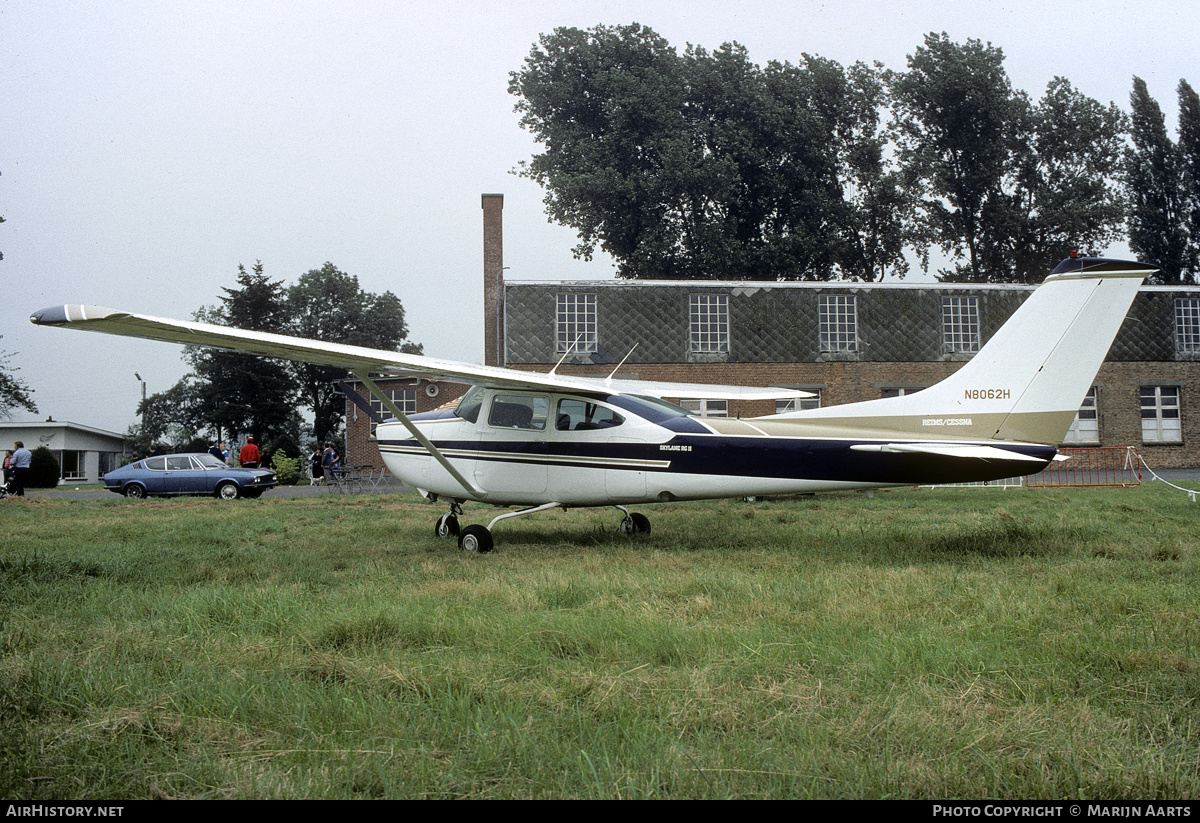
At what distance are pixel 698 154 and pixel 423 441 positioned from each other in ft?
112

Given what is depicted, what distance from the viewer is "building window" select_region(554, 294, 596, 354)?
27.7 metres

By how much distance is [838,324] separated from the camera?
28891 mm

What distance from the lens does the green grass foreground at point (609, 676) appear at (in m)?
2.54

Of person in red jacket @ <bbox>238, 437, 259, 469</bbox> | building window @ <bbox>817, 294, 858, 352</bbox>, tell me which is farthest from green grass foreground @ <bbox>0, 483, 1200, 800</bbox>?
building window @ <bbox>817, 294, 858, 352</bbox>

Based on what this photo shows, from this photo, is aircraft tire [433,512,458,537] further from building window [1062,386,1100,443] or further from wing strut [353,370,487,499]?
building window [1062,386,1100,443]

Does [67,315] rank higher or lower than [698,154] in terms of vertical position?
lower

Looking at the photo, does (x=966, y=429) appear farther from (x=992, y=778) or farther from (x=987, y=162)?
(x=987, y=162)

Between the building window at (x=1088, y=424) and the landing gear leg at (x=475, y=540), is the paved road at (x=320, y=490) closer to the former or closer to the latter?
the building window at (x=1088, y=424)

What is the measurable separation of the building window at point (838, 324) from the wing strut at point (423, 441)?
21.7 meters

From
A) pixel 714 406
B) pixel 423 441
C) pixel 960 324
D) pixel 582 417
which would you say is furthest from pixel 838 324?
pixel 423 441

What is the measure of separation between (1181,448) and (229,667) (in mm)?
34917

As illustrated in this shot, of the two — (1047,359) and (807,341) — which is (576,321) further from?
(1047,359)

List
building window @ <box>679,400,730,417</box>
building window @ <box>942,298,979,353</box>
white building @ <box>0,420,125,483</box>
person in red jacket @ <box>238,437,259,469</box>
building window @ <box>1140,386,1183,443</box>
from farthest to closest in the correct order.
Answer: white building @ <box>0,420,125,483</box>
building window @ <box>1140,386,1183,443</box>
building window @ <box>942,298,979,353</box>
person in red jacket @ <box>238,437,259,469</box>
building window @ <box>679,400,730,417</box>

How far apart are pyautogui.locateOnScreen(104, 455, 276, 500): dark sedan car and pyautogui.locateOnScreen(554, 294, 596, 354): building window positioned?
10.6 metres
